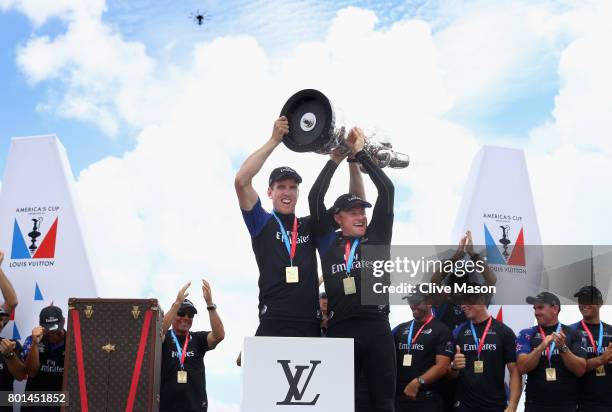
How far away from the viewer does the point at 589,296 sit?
25.0ft

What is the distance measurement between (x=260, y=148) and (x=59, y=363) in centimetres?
340

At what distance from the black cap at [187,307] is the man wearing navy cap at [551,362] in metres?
3.25

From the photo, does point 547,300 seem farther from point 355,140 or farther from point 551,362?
point 355,140

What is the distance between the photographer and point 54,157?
9.98 m

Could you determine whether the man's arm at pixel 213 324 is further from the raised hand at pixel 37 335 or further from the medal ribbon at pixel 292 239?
the medal ribbon at pixel 292 239

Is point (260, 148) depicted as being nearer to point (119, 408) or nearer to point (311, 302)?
point (311, 302)

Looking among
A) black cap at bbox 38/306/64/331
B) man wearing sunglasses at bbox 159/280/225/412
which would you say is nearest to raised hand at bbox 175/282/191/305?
man wearing sunglasses at bbox 159/280/225/412

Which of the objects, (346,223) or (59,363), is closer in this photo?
(346,223)

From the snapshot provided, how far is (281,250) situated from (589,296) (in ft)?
11.9

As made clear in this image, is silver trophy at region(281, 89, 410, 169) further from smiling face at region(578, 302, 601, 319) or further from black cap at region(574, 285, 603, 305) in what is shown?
smiling face at region(578, 302, 601, 319)

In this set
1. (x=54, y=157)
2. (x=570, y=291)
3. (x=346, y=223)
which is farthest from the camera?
(x=54, y=157)

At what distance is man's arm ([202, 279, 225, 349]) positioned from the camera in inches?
290

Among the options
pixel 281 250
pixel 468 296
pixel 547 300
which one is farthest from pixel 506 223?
pixel 281 250

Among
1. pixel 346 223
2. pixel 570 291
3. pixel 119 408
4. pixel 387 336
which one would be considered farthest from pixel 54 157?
pixel 570 291
